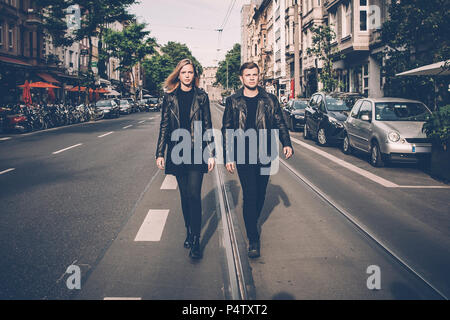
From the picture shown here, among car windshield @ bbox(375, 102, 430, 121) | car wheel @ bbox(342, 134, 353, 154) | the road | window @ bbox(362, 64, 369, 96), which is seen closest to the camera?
the road

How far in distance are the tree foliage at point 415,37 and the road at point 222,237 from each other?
709cm

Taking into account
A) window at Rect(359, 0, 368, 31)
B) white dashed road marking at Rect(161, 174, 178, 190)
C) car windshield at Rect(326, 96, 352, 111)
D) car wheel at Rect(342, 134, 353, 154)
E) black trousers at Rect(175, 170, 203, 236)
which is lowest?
white dashed road marking at Rect(161, 174, 178, 190)

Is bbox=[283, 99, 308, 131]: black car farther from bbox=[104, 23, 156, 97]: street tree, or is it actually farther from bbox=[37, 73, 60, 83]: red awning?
bbox=[104, 23, 156, 97]: street tree

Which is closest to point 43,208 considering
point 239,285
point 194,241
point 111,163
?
point 194,241

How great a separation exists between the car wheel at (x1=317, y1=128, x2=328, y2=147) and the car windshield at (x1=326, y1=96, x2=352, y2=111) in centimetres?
84

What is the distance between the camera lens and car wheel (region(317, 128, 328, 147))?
15.1 metres

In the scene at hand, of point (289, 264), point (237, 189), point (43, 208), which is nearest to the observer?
point (289, 264)

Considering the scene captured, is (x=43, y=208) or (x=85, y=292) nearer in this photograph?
(x=85, y=292)

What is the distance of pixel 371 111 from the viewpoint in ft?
38.8

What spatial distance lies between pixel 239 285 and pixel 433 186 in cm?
609

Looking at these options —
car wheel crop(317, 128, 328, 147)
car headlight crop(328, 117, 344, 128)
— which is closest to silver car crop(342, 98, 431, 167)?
car headlight crop(328, 117, 344, 128)
